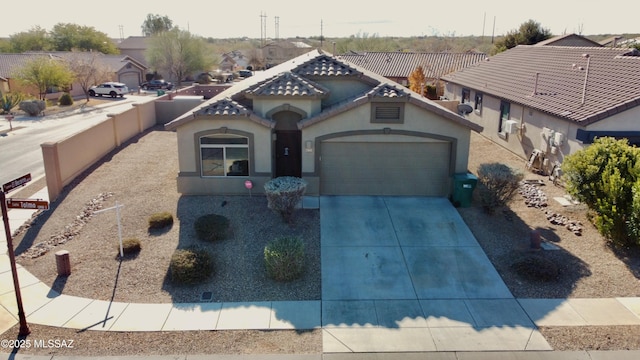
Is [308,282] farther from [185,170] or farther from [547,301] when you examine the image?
[185,170]

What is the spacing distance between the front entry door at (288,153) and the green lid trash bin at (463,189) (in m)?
5.68

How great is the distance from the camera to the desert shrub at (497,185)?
614 inches

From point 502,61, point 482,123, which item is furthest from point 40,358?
point 502,61

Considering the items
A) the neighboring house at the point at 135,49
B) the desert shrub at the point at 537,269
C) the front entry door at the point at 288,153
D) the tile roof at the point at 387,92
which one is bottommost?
the desert shrub at the point at 537,269

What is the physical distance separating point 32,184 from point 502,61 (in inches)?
1097

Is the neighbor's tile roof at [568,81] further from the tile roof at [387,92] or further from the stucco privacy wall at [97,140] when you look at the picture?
the stucco privacy wall at [97,140]

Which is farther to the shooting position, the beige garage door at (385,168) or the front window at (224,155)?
the beige garage door at (385,168)

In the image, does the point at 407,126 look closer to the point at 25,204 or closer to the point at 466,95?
the point at 25,204

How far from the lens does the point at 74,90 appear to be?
174 feet

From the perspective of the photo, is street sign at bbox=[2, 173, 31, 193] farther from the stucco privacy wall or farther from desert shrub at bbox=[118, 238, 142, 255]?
the stucco privacy wall

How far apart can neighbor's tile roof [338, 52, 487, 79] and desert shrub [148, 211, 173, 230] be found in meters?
38.7

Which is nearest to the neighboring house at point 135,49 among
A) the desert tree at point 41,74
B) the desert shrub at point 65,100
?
the desert shrub at point 65,100

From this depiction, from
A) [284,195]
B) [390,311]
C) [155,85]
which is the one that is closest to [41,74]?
[155,85]

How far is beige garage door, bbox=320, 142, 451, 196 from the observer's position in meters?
17.5
